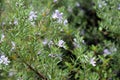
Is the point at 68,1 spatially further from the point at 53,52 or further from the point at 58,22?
the point at 53,52

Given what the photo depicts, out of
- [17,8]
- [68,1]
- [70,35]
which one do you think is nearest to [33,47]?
[17,8]

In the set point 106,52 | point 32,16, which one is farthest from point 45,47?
point 106,52

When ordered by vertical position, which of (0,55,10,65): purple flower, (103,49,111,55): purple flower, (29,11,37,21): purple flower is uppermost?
(29,11,37,21): purple flower

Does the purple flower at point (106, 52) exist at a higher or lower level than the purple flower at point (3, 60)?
higher

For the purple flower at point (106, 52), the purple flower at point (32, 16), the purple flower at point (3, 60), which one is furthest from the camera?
the purple flower at point (106, 52)

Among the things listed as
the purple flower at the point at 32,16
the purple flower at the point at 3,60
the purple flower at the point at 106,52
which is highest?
the purple flower at the point at 32,16

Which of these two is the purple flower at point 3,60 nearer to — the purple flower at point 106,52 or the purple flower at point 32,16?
the purple flower at point 32,16

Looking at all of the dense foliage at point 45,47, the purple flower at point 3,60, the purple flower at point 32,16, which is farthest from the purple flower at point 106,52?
the purple flower at point 3,60

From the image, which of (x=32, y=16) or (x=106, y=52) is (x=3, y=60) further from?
(x=106, y=52)

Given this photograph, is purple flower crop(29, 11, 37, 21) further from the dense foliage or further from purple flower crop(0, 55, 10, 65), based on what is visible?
purple flower crop(0, 55, 10, 65)

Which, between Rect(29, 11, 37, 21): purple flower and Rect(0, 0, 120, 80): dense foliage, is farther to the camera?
Rect(29, 11, 37, 21): purple flower

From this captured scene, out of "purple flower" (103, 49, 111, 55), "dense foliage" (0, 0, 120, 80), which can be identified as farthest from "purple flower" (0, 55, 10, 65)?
"purple flower" (103, 49, 111, 55)
